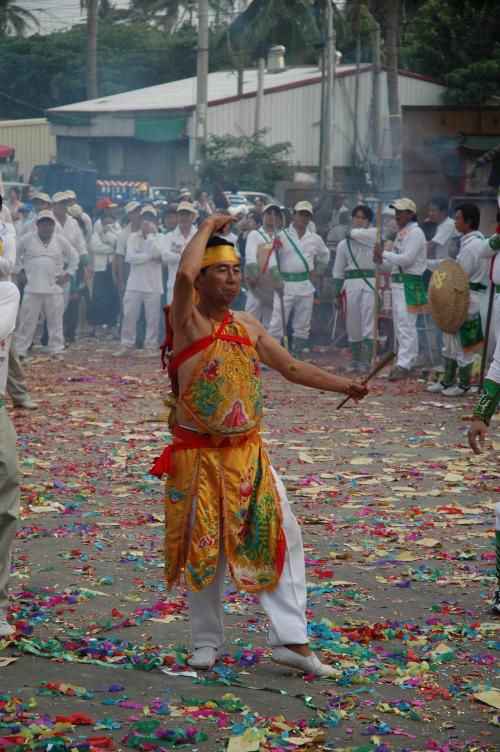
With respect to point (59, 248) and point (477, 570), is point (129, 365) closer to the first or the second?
point (59, 248)

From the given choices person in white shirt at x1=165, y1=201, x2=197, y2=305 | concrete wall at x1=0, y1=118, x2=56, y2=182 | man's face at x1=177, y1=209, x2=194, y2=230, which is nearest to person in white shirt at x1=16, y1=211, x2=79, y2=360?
person in white shirt at x1=165, y1=201, x2=197, y2=305

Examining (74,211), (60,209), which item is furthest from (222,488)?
(74,211)

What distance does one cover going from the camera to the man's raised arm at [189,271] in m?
5.20

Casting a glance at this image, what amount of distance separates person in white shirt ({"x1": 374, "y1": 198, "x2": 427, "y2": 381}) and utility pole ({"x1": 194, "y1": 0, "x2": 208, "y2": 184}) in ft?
55.5

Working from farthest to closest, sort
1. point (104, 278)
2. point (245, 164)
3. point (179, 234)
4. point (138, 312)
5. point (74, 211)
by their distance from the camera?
point (245, 164) → point (104, 278) → point (74, 211) → point (138, 312) → point (179, 234)

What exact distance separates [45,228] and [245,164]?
69.8 ft

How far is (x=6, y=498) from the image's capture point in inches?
225

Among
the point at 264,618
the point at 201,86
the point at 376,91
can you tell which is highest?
the point at 376,91

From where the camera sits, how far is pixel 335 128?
43.9 meters

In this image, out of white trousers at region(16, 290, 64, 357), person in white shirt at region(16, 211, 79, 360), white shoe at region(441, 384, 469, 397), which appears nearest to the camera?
white shoe at region(441, 384, 469, 397)

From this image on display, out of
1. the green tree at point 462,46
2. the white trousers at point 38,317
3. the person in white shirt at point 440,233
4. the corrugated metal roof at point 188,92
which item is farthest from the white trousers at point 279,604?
the corrugated metal roof at point 188,92

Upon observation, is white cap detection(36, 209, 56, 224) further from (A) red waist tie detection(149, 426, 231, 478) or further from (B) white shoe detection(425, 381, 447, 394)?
(A) red waist tie detection(149, 426, 231, 478)

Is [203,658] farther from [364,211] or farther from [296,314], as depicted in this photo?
[296,314]

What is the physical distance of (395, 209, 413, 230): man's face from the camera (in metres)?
14.9
